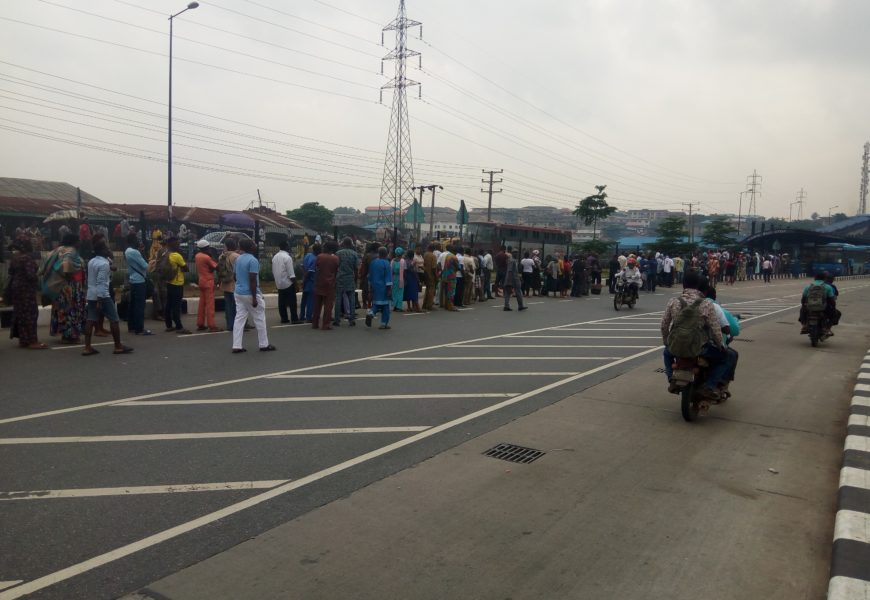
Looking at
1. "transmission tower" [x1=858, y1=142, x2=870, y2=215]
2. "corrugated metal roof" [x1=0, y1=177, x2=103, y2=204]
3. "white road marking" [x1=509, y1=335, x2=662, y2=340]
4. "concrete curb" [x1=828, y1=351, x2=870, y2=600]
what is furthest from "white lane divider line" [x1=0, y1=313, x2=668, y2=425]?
"transmission tower" [x1=858, y1=142, x2=870, y2=215]

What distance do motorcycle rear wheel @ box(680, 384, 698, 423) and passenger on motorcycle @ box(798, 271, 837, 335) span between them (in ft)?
23.5

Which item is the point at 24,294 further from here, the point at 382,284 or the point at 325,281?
the point at 382,284

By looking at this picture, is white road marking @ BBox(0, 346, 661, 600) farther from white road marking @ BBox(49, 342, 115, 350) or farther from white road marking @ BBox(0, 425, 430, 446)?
white road marking @ BBox(49, 342, 115, 350)

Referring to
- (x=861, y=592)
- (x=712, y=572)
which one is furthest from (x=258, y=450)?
(x=861, y=592)

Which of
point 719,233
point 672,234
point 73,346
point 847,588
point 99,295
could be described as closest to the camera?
point 847,588

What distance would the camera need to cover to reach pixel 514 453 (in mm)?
5793

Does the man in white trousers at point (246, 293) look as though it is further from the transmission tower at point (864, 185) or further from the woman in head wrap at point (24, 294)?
the transmission tower at point (864, 185)

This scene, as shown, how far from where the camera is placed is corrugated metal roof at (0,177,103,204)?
4138cm

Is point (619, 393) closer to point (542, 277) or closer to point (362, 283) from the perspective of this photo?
point (362, 283)

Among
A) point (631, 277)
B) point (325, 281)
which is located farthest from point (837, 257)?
point (325, 281)

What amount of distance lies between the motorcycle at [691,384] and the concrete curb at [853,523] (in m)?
1.39

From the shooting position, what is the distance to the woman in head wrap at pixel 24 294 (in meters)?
10.3

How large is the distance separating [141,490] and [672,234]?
49.7 meters

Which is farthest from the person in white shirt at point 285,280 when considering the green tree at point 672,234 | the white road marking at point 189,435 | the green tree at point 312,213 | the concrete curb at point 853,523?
the green tree at point 312,213
